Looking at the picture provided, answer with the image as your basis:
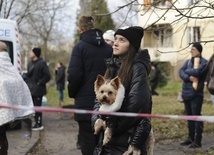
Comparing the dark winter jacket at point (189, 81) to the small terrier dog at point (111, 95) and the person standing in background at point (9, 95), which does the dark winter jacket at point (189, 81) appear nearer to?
the person standing in background at point (9, 95)

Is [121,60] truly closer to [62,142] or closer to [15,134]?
[62,142]

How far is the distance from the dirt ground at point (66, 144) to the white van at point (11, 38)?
5.83ft

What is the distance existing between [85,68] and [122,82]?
1.80m

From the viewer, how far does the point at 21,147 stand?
8.15 m

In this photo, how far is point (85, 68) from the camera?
211 inches

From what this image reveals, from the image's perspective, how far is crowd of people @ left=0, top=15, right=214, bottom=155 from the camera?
3543 mm

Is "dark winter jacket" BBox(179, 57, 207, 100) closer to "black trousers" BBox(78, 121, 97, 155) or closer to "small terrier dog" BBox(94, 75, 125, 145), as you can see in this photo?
"black trousers" BBox(78, 121, 97, 155)

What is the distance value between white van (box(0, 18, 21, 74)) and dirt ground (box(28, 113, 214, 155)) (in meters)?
1.78

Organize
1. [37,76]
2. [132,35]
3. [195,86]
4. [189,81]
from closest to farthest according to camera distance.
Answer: [132,35], [195,86], [189,81], [37,76]

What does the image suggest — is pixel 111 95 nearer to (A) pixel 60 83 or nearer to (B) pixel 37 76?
(B) pixel 37 76

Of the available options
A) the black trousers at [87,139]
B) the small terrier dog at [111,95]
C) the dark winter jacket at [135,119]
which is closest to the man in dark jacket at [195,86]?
the black trousers at [87,139]

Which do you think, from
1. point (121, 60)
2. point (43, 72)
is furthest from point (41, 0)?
point (121, 60)

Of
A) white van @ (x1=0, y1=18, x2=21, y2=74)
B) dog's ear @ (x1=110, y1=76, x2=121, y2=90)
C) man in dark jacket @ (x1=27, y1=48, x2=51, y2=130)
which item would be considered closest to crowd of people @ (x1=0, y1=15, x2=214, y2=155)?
dog's ear @ (x1=110, y1=76, x2=121, y2=90)

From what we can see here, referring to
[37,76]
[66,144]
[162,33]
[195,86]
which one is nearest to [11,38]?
[37,76]
